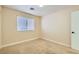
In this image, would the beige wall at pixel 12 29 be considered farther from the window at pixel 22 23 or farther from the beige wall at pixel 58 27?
the beige wall at pixel 58 27

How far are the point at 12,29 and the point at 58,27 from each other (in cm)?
203

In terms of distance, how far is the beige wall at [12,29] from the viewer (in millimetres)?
3853

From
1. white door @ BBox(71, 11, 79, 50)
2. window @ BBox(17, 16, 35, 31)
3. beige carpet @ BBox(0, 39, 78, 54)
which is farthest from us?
window @ BBox(17, 16, 35, 31)

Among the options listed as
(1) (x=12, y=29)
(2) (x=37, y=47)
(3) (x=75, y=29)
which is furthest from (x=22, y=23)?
(3) (x=75, y=29)

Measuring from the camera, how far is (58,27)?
12.1 feet

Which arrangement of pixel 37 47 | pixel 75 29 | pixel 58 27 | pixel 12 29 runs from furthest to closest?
pixel 12 29 < pixel 37 47 < pixel 58 27 < pixel 75 29

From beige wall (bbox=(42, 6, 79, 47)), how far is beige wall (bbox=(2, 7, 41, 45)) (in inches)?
15.9

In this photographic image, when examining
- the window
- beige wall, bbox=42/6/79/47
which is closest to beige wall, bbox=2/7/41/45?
the window

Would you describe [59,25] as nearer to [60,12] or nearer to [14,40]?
[60,12]

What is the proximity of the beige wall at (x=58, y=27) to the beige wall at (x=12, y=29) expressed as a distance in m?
0.40

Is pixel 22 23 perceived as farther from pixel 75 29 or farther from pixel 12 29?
pixel 75 29

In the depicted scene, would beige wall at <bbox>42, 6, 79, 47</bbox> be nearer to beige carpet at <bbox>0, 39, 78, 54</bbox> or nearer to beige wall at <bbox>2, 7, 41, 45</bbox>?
beige carpet at <bbox>0, 39, 78, 54</bbox>

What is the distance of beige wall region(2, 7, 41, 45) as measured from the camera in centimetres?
385
